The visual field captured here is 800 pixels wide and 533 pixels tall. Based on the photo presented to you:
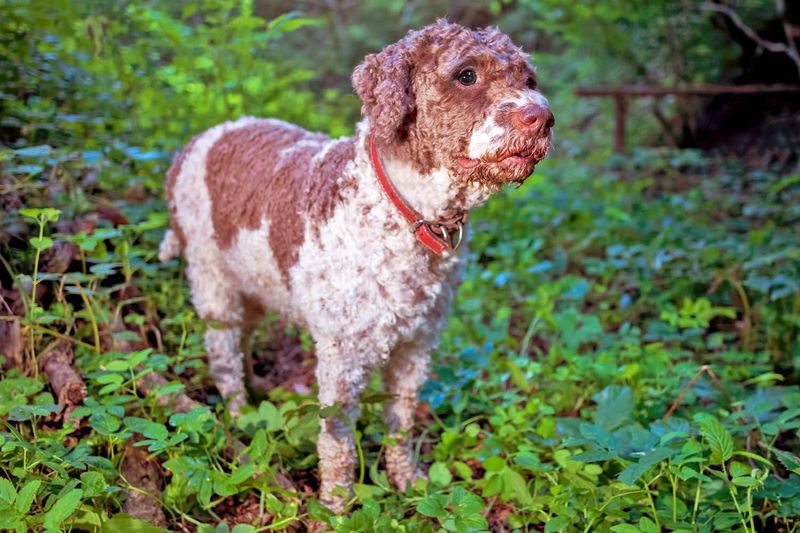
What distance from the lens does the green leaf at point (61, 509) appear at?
1.86 metres

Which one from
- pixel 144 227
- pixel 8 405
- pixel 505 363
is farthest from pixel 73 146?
pixel 505 363

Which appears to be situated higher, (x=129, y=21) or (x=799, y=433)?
(x=129, y=21)

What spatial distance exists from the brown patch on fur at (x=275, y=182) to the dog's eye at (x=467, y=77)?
0.52m

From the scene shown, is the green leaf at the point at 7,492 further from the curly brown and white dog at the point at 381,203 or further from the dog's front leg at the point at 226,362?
the dog's front leg at the point at 226,362

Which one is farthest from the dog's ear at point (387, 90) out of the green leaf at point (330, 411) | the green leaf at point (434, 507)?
the green leaf at point (434, 507)

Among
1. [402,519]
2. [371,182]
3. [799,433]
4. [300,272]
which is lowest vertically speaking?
[402,519]

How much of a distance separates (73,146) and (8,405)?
2.32m

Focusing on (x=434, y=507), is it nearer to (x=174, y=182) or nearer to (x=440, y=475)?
(x=440, y=475)

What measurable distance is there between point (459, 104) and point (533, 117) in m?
0.28

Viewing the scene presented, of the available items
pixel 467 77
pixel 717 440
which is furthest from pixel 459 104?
pixel 717 440

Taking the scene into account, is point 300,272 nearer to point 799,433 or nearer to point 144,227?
point 144,227

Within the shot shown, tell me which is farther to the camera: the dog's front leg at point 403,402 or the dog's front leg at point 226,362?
the dog's front leg at point 226,362

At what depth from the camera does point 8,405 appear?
7.57 feet

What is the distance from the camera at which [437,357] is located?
3.84m
